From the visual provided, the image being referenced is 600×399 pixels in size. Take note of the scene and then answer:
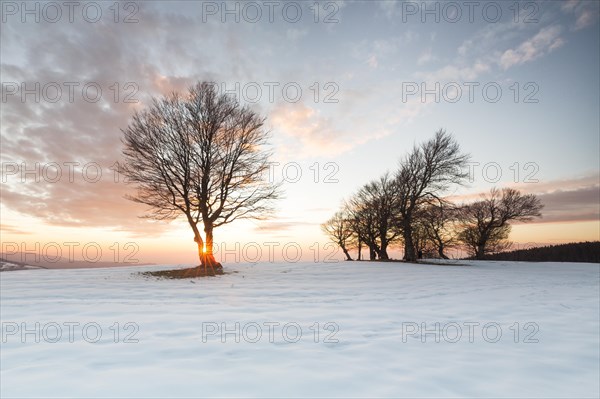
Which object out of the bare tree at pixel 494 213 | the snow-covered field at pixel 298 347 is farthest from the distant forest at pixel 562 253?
the snow-covered field at pixel 298 347

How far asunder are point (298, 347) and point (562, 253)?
129 ft

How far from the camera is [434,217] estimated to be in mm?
26484

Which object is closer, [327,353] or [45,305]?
[327,353]

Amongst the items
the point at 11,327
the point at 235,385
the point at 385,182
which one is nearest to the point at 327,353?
the point at 235,385

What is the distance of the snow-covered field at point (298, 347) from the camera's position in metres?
3.46

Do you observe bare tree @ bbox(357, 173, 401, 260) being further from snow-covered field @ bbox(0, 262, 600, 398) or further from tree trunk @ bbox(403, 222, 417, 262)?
snow-covered field @ bbox(0, 262, 600, 398)

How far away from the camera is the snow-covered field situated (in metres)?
3.46

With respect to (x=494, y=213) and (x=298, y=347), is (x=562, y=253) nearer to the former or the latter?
(x=494, y=213)

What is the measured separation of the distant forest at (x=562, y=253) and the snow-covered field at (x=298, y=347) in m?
29.6

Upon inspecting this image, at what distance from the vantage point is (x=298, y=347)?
4.67m

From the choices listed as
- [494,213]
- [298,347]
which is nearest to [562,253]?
[494,213]

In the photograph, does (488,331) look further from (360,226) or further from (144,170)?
(360,226)

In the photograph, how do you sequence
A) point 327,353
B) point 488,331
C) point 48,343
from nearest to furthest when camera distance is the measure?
1. point 327,353
2. point 48,343
3. point 488,331

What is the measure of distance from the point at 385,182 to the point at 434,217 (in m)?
11.1
